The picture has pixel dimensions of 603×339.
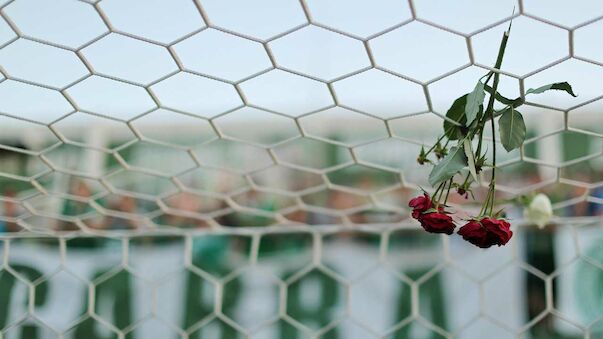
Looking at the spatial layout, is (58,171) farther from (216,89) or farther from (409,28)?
(409,28)

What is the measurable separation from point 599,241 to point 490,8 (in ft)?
3.27

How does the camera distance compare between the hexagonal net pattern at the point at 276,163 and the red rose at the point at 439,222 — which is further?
the hexagonal net pattern at the point at 276,163

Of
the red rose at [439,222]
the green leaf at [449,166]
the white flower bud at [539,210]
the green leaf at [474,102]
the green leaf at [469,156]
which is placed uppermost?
the green leaf at [474,102]

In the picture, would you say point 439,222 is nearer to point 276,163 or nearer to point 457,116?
point 457,116

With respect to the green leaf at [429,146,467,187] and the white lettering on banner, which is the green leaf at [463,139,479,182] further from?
the white lettering on banner

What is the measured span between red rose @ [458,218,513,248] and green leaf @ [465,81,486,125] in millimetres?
122

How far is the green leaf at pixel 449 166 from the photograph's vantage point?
82cm

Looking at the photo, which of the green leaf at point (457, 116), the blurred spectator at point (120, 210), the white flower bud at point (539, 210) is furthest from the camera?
the blurred spectator at point (120, 210)

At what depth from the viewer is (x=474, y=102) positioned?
84 cm

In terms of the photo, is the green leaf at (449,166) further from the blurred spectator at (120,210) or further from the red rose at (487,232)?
the blurred spectator at (120,210)

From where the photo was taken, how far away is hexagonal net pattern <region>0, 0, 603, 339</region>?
987 mm

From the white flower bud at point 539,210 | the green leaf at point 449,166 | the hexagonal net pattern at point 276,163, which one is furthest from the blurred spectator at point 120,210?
the green leaf at point 449,166

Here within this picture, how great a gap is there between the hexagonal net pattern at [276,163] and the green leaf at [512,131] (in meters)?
0.13

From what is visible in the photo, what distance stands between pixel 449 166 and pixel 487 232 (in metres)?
0.09
